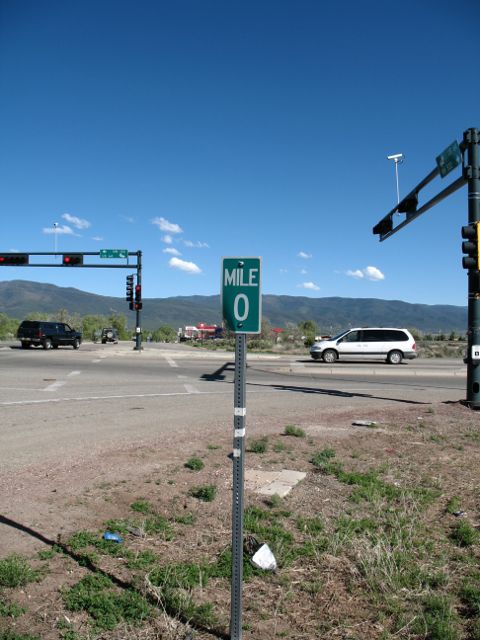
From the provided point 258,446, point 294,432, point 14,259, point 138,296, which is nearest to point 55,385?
point 294,432

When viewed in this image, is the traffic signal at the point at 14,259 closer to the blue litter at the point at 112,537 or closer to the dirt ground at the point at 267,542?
the dirt ground at the point at 267,542

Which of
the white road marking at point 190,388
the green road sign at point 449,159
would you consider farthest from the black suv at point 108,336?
the green road sign at point 449,159

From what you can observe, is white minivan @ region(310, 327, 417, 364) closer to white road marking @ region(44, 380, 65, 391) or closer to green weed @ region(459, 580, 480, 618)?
white road marking @ region(44, 380, 65, 391)

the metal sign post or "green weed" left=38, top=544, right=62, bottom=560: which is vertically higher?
the metal sign post

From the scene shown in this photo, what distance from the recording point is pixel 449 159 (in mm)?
11961

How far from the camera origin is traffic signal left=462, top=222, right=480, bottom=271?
33.7 ft

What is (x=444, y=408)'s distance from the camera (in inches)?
470

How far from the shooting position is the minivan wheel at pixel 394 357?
94.2 ft

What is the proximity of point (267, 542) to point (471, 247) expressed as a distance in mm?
7783

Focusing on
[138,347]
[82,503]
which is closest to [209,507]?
[82,503]

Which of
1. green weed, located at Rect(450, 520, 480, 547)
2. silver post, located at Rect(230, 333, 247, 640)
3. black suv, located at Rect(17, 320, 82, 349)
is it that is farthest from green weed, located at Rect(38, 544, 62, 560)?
black suv, located at Rect(17, 320, 82, 349)

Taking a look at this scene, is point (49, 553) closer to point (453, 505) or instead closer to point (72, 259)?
point (453, 505)

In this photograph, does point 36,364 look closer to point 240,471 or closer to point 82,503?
point 82,503

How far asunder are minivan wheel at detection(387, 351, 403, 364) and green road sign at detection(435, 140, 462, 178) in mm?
17370
